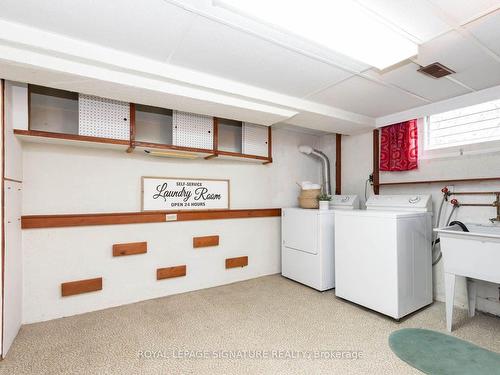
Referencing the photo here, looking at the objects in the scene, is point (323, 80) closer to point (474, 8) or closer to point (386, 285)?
point (474, 8)

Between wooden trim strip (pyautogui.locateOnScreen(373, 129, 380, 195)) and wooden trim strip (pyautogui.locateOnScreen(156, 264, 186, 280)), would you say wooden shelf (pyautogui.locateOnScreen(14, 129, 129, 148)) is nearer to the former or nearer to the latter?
wooden trim strip (pyautogui.locateOnScreen(156, 264, 186, 280))

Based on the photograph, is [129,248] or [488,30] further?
[129,248]

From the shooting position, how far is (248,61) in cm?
207

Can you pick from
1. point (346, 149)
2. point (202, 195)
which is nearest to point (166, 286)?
point (202, 195)

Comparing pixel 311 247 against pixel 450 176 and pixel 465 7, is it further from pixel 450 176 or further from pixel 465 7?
pixel 465 7

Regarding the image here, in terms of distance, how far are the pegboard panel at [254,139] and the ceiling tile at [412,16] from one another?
211cm

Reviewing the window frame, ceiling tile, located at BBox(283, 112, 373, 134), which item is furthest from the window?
ceiling tile, located at BBox(283, 112, 373, 134)

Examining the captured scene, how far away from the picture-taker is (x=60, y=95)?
2650 millimetres

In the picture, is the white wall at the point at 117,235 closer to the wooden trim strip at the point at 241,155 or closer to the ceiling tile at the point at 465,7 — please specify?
the wooden trim strip at the point at 241,155

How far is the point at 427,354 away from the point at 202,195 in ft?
8.65

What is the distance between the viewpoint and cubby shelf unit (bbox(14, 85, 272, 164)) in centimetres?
247

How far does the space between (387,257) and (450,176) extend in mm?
1199

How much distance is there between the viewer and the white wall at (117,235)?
251cm

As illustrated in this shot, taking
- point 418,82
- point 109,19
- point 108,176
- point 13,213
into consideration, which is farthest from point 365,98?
point 13,213
